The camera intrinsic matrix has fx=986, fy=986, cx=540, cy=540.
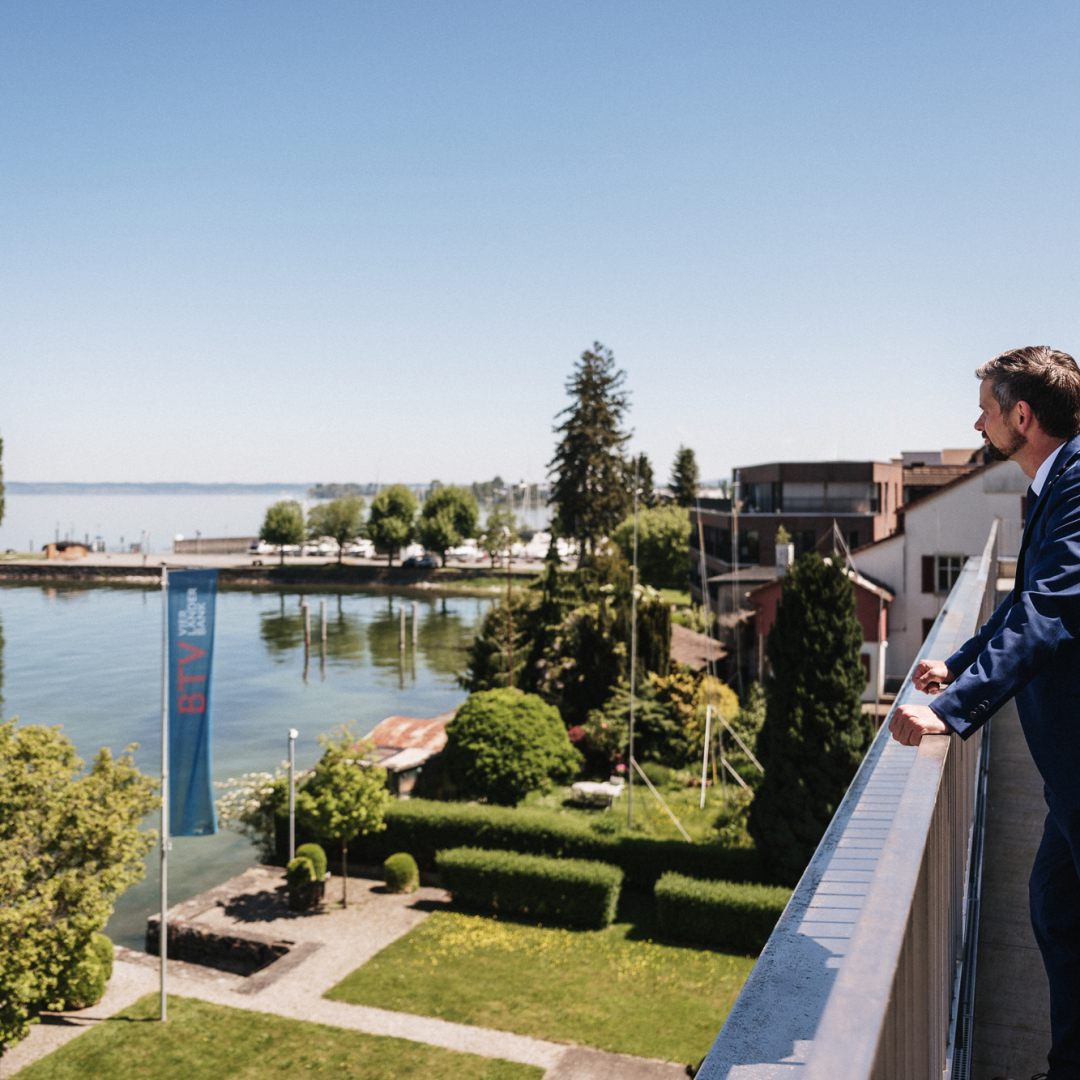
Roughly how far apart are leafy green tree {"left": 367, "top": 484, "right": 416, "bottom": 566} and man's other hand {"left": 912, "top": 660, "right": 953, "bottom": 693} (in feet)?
327

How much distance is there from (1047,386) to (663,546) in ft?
255

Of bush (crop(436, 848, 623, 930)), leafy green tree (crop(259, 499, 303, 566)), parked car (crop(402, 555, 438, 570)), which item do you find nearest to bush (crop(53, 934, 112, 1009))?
bush (crop(436, 848, 623, 930))

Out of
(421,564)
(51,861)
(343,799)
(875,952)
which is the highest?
(875,952)

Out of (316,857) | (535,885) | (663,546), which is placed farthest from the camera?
(663,546)

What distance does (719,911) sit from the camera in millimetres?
19672

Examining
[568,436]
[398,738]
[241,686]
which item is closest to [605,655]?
[398,738]

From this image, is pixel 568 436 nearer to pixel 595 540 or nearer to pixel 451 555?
pixel 595 540

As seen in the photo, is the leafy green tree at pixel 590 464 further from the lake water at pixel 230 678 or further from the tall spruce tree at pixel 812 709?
the tall spruce tree at pixel 812 709

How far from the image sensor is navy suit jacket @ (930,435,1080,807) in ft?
7.14

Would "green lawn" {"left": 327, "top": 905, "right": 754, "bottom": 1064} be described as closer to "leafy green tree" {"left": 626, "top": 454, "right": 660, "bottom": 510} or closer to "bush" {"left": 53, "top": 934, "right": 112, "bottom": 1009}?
"bush" {"left": 53, "top": 934, "right": 112, "bottom": 1009}

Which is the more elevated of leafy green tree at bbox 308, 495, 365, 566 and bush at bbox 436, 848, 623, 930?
leafy green tree at bbox 308, 495, 365, 566

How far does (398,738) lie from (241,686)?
2152 cm

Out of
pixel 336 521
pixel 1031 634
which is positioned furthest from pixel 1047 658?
pixel 336 521

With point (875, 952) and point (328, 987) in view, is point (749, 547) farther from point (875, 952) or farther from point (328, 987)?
point (875, 952)
